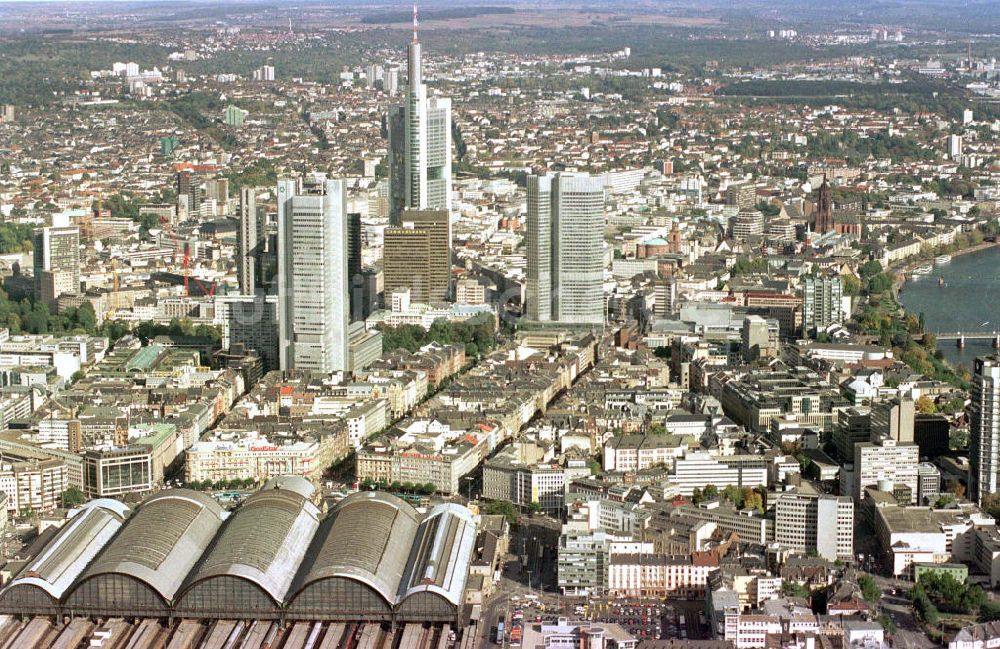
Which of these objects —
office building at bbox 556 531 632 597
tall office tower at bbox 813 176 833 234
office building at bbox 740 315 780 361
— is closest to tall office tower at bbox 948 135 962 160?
tall office tower at bbox 813 176 833 234

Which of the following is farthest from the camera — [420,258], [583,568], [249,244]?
[420,258]

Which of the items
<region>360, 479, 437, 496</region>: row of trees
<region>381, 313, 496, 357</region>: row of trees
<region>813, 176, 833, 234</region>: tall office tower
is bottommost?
<region>360, 479, 437, 496</region>: row of trees

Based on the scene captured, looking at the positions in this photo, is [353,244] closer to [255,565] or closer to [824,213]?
[255,565]

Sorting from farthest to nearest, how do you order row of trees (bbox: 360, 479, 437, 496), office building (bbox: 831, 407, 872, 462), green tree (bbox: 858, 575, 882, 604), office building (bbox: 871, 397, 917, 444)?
1. office building (bbox: 831, 407, 872, 462)
2. office building (bbox: 871, 397, 917, 444)
3. row of trees (bbox: 360, 479, 437, 496)
4. green tree (bbox: 858, 575, 882, 604)

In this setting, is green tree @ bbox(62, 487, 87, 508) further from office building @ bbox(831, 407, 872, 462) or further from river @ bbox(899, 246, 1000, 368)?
river @ bbox(899, 246, 1000, 368)

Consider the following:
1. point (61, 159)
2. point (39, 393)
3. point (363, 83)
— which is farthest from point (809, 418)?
point (363, 83)

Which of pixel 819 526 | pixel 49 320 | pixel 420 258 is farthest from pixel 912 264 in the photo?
pixel 819 526

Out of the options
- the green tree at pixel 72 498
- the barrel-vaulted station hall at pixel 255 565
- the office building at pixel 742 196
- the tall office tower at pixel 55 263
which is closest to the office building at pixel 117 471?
the green tree at pixel 72 498
